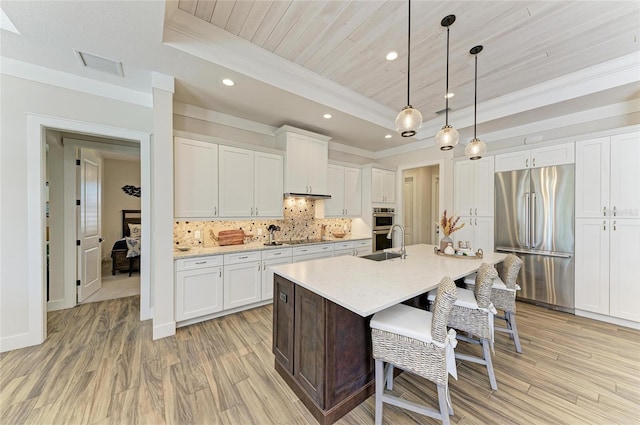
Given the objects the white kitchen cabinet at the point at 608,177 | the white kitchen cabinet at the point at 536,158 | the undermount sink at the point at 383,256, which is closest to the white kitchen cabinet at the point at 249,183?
the undermount sink at the point at 383,256

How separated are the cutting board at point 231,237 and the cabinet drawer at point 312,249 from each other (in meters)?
0.87

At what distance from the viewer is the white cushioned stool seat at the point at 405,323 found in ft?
4.73

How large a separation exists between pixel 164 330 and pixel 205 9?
3268mm

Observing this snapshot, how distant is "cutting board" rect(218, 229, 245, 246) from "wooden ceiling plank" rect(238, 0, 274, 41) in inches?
99.1

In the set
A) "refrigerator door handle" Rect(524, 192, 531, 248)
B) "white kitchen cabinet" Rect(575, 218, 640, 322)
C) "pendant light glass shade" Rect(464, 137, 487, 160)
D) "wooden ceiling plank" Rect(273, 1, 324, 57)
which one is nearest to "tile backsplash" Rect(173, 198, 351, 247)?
"wooden ceiling plank" Rect(273, 1, 324, 57)

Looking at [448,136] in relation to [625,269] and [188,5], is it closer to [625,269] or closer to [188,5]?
[188,5]

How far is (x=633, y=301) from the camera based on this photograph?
2863mm

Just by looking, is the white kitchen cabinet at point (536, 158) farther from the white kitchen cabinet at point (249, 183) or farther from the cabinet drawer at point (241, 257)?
the cabinet drawer at point (241, 257)

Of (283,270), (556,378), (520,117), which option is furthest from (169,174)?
(520,117)

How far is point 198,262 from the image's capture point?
2.96m

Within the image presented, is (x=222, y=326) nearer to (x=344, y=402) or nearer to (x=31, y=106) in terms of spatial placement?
(x=344, y=402)

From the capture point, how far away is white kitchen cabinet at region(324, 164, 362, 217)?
15.3 ft

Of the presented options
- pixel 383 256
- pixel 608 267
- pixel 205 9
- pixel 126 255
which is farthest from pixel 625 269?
pixel 126 255

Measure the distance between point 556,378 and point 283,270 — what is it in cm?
247
